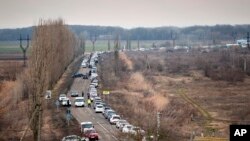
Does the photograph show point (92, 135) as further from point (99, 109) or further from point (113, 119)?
point (99, 109)

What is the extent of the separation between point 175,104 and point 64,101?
349 inches

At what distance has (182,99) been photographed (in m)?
43.2

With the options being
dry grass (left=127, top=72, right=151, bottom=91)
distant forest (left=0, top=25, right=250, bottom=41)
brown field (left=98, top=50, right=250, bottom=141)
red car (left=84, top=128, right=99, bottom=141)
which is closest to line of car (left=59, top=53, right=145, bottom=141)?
red car (left=84, top=128, right=99, bottom=141)

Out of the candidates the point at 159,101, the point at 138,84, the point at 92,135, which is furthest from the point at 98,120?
the point at 138,84

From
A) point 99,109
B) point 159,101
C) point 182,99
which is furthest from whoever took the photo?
point 182,99

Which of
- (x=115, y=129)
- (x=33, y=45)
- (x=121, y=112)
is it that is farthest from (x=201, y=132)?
(x=33, y=45)

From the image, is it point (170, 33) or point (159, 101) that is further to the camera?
point (170, 33)

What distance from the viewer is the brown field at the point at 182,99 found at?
29.5 m

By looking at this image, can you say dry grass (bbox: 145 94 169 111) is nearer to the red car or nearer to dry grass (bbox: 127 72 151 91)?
dry grass (bbox: 127 72 151 91)

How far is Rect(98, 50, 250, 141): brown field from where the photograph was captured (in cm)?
2954

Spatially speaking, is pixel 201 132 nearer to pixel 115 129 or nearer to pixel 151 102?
pixel 115 129

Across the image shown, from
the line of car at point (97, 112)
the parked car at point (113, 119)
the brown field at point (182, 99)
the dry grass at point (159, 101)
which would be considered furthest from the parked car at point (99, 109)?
the dry grass at point (159, 101)

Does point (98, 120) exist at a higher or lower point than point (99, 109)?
lower

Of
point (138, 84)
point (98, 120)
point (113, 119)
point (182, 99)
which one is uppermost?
point (113, 119)
